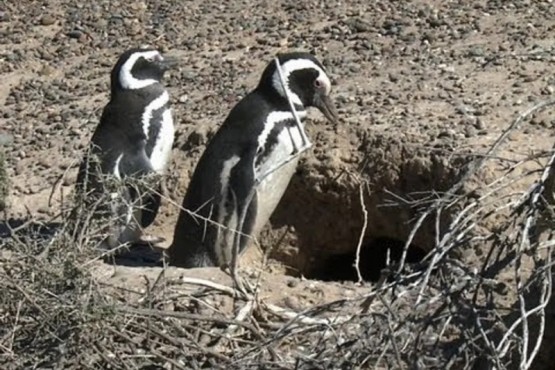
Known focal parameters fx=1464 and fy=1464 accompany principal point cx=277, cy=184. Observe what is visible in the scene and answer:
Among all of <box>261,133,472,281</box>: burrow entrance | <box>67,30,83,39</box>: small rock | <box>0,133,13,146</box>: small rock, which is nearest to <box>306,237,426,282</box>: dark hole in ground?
<box>261,133,472,281</box>: burrow entrance

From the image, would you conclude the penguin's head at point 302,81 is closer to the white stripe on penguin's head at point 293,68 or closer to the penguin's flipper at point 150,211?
the white stripe on penguin's head at point 293,68

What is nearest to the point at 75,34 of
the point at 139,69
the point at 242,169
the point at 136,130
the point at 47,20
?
the point at 47,20

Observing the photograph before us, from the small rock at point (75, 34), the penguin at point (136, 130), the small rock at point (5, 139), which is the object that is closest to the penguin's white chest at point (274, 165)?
the penguin at point (136, 130)

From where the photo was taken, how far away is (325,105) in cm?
635

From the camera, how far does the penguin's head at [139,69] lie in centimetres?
695

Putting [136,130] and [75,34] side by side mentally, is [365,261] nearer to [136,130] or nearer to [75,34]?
[136,130]

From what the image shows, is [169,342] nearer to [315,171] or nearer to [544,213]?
[544,213]

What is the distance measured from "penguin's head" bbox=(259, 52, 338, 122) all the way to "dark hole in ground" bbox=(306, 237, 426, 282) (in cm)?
67

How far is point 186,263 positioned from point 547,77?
1.77 meters

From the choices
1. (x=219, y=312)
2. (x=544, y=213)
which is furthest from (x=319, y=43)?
Answer: (x=544, y=213)

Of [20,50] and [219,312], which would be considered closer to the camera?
[219,312]

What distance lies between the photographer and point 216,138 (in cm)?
620

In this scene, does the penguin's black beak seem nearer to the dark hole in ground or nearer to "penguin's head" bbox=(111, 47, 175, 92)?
the dark hole in ground

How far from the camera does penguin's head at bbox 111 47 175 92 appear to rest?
22.8ft
